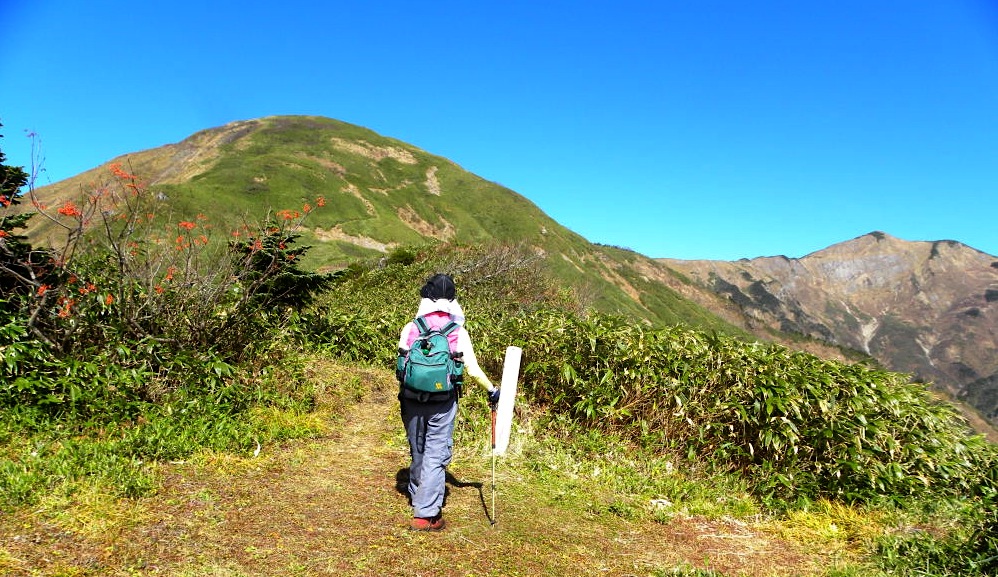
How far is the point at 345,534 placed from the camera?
152 inches

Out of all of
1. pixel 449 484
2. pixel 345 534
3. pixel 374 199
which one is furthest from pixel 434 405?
pixel 374 199

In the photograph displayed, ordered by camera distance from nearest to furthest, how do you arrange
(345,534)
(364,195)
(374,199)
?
(345,534)
(364,195)
(374,199)

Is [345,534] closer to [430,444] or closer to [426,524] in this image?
[426,524]

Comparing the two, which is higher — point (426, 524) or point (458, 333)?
point (458, 333)

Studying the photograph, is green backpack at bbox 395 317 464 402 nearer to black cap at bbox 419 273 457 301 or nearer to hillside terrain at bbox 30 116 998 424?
black cap at bbox 419 273 457 301

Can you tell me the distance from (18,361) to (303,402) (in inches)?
105

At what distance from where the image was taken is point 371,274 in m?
17.6

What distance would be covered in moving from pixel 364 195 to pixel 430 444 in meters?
72.3

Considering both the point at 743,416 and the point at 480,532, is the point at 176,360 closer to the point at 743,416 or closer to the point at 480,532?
the point at 480,532

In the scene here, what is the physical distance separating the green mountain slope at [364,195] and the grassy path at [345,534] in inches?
1264

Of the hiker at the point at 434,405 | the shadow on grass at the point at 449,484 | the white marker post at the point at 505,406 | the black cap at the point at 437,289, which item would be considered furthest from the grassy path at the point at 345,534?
the black cap at the point at 437,289

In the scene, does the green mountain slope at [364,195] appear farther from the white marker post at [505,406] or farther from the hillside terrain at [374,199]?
the white marker post at [505,406]

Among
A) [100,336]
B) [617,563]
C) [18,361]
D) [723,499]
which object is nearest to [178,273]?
[100,336]

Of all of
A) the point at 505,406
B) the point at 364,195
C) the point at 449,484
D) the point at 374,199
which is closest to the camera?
the point at 505,406
